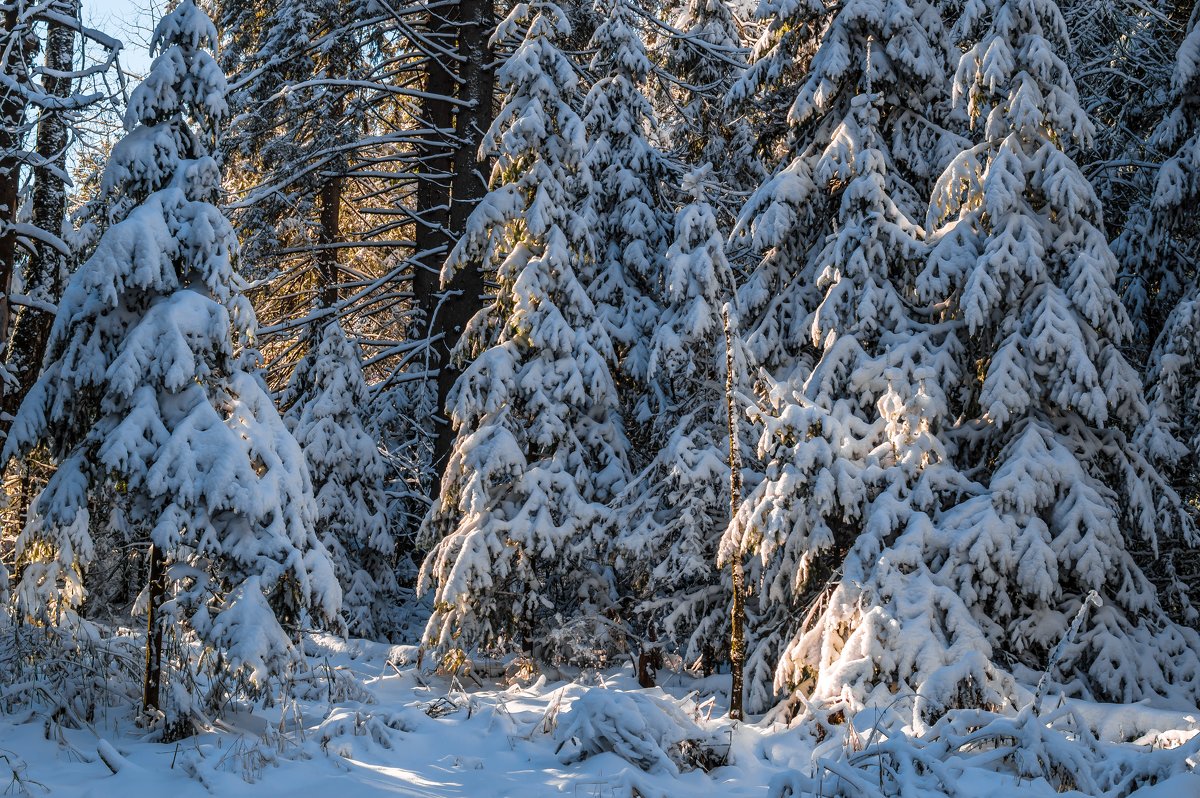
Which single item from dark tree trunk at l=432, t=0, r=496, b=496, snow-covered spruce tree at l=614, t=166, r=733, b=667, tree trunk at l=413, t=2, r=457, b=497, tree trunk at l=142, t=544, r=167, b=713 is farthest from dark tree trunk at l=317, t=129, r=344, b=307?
tree trunk at l=142, t=544, r=167, b=713

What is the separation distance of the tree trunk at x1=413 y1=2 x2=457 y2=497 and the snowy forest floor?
644 cm

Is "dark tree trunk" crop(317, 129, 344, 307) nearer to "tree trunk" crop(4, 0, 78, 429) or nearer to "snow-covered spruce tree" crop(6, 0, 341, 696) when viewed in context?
"tree trunk" crop(4, 0, 78, 429)

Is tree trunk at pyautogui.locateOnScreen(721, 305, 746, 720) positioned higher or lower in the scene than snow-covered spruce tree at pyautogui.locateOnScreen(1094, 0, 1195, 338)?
lower

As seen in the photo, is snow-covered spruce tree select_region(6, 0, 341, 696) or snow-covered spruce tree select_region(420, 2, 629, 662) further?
snow-covered spruce tree select_region(420, 2, 629, 662)

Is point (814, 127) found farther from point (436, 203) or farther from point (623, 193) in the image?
point (436, 203)

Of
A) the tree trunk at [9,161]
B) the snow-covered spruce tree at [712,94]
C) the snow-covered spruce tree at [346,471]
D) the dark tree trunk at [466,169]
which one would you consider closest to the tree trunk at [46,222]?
the tree trunk at [9,161]

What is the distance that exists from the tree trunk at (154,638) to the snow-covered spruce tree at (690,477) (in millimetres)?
5737

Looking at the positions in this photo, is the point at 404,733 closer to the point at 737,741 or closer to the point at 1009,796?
the point at 737,741

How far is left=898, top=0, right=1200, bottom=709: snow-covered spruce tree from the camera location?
10.0 meters

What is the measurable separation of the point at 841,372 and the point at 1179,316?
15.5ft

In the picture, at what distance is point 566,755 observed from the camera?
26.1 feet

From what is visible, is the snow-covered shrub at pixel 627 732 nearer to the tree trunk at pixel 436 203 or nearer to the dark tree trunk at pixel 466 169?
the tree trunk at pixel 436 203

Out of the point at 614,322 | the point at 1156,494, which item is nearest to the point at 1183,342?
the point at 1156,494

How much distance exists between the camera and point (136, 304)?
834 cm
